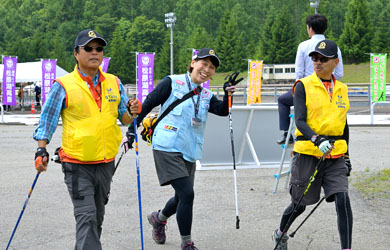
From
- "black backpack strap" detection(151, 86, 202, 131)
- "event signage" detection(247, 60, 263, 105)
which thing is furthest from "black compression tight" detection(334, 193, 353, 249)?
"event signage" detection(247, 60, 263, 105)

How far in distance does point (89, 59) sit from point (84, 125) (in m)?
0.50

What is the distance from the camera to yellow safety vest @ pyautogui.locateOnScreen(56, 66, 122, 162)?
4105 millimetres

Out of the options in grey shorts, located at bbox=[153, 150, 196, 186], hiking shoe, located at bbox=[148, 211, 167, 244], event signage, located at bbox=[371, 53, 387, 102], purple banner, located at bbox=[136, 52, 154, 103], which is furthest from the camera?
purple banner, located at bbox=[136, 52, 154, 103]

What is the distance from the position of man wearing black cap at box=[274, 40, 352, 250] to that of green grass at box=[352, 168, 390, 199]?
2969 millimetres

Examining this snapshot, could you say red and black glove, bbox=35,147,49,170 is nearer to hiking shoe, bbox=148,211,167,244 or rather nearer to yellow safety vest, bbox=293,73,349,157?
hiking shoe, bbox=148,211,167,244

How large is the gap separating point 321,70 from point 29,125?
17.8 m

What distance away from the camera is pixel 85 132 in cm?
411

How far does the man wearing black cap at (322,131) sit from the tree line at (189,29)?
71393 millimetres

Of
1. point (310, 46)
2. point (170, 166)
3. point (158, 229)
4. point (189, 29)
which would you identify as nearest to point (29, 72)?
point (310, 46)

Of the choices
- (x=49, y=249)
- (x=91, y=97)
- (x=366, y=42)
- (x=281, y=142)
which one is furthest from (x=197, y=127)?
(x=366, y=42)

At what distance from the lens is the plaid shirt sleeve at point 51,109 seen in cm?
411

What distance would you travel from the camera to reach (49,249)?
17.5 feet

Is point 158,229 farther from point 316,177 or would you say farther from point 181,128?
point 316,177

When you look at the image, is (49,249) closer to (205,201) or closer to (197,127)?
(197,127)
